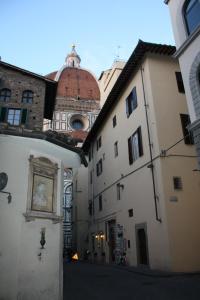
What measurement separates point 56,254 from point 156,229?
7572mm

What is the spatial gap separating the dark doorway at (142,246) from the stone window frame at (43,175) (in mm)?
8706

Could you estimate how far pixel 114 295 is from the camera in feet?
30.9

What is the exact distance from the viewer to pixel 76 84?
59.6 metres

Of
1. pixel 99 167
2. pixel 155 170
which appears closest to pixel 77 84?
pixel 99 167

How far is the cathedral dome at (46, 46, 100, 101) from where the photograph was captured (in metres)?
55.6

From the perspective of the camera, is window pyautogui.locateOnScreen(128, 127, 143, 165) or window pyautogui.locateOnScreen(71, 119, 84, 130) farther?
window pyautogui.locateOnScreen(71, 119, 84, 130)

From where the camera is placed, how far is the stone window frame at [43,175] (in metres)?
7.69

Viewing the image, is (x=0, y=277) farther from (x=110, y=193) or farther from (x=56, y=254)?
(x=110, y=193)

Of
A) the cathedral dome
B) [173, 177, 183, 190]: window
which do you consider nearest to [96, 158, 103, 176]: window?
[173, 177, 183, 190]: window

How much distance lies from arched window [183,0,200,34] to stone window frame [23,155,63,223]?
7659mm

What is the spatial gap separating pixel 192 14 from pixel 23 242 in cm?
1060

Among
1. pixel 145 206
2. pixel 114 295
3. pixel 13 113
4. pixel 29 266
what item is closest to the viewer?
pixel 29 266

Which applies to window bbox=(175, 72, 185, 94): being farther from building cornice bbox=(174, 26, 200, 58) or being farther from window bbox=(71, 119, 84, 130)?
window bbox=(71, 119, 84, 130)

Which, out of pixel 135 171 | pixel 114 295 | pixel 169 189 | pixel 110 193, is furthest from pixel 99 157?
pixel 114 295
